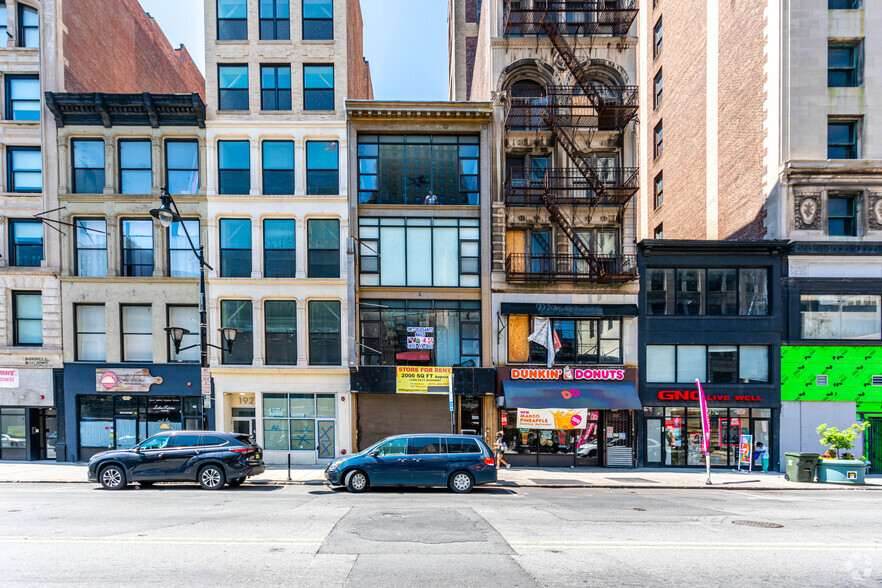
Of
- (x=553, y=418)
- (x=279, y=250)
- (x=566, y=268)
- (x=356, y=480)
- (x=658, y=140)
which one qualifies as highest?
(x=658, y=140)

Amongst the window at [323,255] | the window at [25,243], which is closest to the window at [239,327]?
the window at [323,255]

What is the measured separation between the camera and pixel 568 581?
23.3 feet

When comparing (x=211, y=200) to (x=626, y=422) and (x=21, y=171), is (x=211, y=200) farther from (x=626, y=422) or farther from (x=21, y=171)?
(x=626, y=422)

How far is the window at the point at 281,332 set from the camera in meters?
20.2

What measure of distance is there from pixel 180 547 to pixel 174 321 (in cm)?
1393

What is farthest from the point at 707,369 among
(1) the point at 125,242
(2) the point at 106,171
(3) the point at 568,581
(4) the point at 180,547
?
(2) the point at 106,171

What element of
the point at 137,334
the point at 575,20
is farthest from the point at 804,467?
the point at 137,334

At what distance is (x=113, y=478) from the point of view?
1435 cm

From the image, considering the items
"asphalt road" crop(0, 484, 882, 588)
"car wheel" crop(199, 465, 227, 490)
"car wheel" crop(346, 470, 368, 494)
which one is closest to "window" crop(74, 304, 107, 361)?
"asphalt road" crop(0, 484, 882, 588)

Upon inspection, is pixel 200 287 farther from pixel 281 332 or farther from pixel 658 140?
pixel 658 140

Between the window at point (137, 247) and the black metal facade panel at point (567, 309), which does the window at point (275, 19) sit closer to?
the window at point (137, 247)

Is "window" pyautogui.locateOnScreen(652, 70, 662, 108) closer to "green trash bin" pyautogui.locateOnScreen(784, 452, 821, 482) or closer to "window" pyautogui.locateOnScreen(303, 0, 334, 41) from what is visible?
"window" pyautogui.locateOnScreen(303, 0, 334, 41)

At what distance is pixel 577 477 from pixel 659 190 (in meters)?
22.3

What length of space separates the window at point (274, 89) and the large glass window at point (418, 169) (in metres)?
3.68
